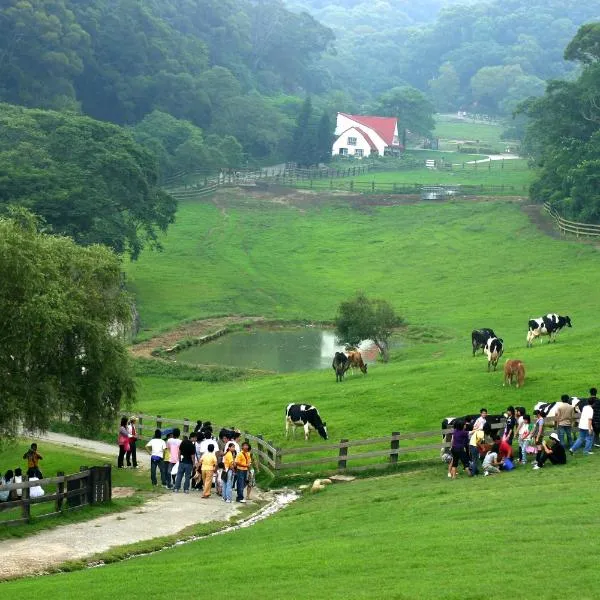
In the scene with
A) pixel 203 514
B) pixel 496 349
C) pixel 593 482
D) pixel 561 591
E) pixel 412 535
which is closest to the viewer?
pixel 561 591

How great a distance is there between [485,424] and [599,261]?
53.5 metres

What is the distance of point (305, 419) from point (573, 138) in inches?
2696

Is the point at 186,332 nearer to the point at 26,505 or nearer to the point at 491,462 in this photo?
the point at 491,462

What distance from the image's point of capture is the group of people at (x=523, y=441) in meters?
31.5

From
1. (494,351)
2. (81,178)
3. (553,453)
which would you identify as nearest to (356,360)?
(494,351)

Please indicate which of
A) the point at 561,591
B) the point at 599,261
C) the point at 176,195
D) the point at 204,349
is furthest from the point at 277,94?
the point at 561,591

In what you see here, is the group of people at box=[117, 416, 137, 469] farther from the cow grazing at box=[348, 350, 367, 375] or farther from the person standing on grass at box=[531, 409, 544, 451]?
the cow grazing at box=[348, 350, 367, 375]

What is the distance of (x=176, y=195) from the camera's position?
116938mm

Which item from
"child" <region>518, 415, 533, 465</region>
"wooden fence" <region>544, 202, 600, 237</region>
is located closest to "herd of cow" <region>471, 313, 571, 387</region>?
"child" <region>518, 415, 533, 465</region>

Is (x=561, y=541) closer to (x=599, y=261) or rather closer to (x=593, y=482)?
(x=593, y=482)

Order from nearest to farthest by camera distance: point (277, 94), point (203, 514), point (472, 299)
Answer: point (203, 514)
point (472, 299)
point (277, 94)

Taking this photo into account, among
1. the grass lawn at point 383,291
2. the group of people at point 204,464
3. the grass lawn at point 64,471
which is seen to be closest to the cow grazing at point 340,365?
the grass lawn at point 383,291

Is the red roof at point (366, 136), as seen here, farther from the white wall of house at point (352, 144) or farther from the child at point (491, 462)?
the child at point (491, 462)

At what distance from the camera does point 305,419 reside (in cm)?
3838
